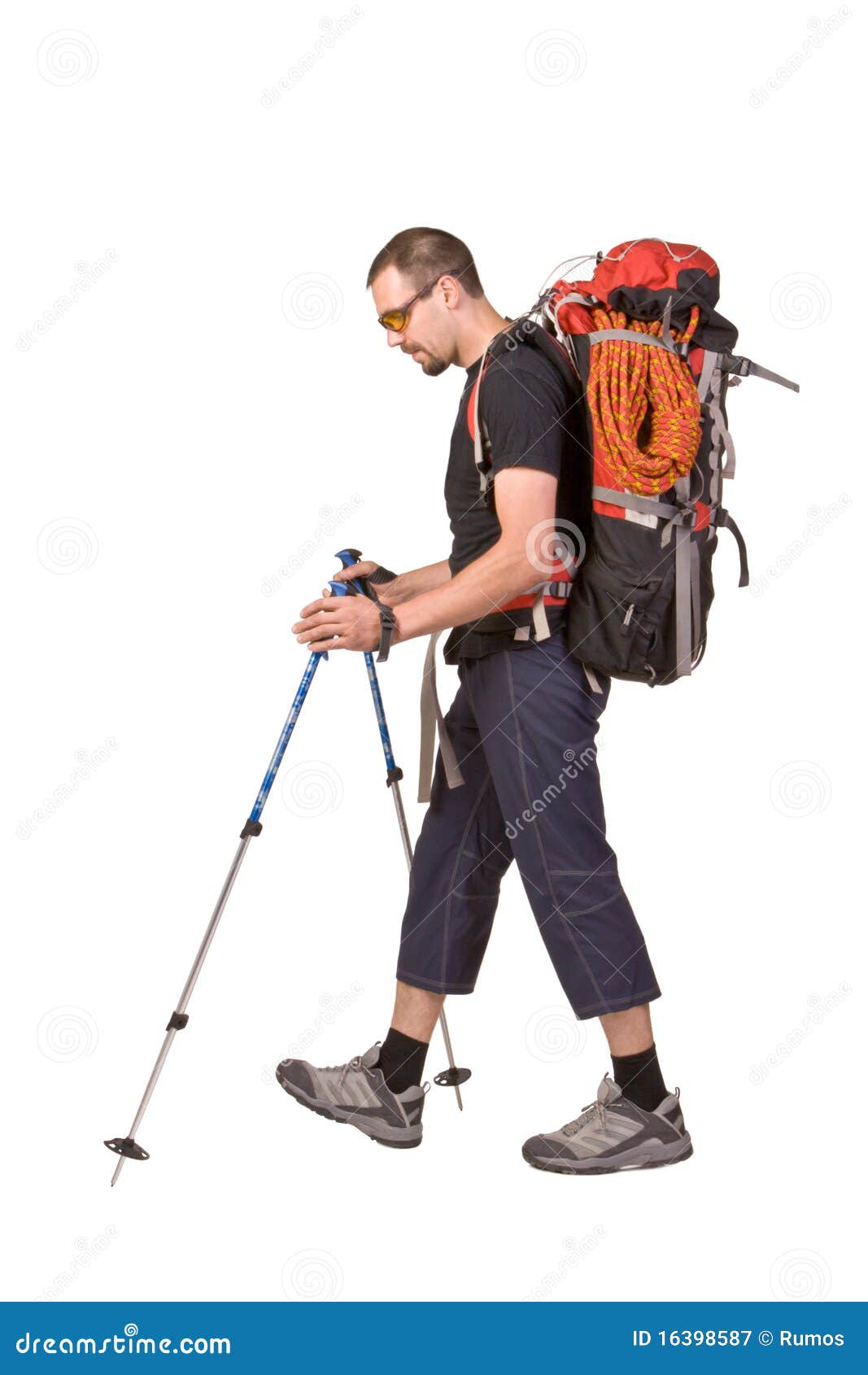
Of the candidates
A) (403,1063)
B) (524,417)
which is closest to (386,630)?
(524,417)

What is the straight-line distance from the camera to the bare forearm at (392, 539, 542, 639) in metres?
4.68

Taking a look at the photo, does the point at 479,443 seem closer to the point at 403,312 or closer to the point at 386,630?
the point at 403,312

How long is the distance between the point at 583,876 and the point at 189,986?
4.02 ft

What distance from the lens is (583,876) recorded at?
16.2 feet

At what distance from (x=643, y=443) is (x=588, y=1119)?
2047 mm

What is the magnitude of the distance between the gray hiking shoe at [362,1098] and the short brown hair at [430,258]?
246 centimetres

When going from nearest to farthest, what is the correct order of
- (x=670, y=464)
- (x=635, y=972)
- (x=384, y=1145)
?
(x=670, y=464) → (x=635, y=972) → (x=384, y=1145)

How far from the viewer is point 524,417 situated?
4684 millimetres

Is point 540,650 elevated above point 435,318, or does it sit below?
below

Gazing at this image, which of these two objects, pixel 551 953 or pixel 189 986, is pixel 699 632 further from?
pixel 189 986

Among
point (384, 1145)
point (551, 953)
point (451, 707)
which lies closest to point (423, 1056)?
point (384, 1145)

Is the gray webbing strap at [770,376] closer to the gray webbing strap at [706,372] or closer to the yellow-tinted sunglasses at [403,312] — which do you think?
the gray webbing strap at [706,372]

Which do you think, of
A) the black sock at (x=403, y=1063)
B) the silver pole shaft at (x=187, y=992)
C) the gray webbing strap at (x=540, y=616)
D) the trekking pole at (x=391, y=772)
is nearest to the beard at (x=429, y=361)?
the trekking pole at (x=391, y=772)

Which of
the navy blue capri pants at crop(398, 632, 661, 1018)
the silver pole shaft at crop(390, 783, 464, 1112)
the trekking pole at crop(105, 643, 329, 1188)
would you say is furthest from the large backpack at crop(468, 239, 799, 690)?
the trekking pole at crop(105, 643, 329, 1188)
